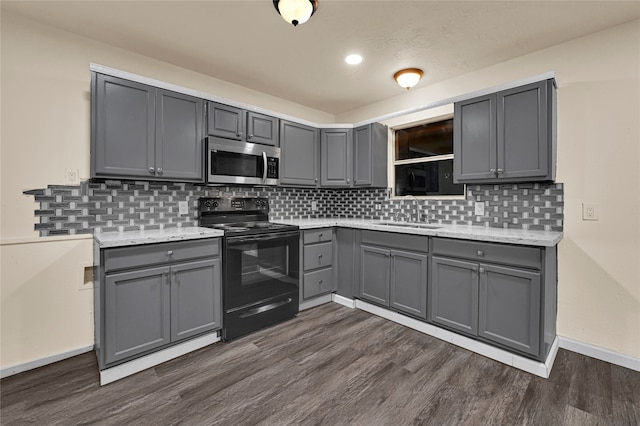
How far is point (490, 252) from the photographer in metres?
2.29

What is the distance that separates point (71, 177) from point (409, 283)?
118 inches

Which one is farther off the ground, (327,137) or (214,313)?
(327,137)

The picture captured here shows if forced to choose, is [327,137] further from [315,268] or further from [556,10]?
[556,10]

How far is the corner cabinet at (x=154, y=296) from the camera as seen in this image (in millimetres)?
2004

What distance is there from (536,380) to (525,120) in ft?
6.32

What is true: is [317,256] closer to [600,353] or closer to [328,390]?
[328,390]

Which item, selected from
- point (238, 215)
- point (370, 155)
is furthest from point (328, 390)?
point (370, 155)

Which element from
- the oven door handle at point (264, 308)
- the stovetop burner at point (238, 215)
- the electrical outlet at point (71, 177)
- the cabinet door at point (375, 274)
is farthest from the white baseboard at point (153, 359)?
the cabinet door at point (375, 274)

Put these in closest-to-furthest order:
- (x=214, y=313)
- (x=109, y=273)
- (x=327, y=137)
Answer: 1. (x=109, y=273)
2. (x=214, y=313)
3. (x=327, y=137)

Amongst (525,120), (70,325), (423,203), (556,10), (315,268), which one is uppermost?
(556,10)

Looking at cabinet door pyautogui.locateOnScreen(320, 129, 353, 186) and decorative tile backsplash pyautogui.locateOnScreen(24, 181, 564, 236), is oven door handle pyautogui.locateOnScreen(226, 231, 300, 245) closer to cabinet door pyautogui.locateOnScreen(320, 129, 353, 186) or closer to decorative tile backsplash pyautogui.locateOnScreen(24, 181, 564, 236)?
decorative tile backsplash pyautogui.locateOnScreen(24, 181, 564, 236)

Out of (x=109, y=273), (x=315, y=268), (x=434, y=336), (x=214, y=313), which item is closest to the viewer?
(x=109, y=273)

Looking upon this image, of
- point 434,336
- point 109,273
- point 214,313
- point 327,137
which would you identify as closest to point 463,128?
point 327,137

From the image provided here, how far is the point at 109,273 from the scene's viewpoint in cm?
200
